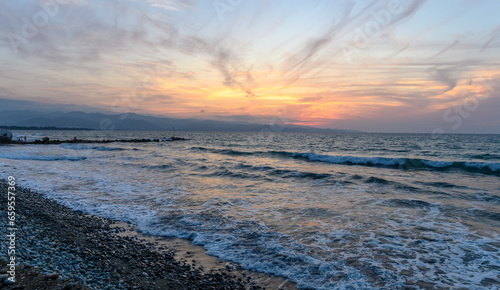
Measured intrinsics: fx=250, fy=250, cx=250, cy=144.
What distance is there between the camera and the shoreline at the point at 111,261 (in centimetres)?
518

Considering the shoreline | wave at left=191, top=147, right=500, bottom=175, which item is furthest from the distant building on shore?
wave at left=191, top=147, right=500, bottom=175

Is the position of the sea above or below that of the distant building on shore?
below

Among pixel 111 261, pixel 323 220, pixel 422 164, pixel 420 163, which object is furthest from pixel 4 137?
pixel 422 164

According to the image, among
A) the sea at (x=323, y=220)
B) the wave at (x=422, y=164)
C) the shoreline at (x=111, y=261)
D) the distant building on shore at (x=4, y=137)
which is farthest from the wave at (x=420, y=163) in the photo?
the distant building on shore at (x=4, y=137)

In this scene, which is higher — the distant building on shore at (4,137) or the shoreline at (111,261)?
the distant building on shore at (4,137)

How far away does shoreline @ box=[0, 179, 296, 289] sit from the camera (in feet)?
17.0

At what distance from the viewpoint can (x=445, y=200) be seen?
13.6 m

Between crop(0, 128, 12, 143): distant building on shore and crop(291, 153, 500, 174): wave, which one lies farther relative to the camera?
crop(0, 128, 12, 143): distant building on shore

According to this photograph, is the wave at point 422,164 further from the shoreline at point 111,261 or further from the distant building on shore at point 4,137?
the distant building on shore at point 4,137

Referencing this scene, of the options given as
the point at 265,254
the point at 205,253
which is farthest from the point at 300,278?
the point at 205,253

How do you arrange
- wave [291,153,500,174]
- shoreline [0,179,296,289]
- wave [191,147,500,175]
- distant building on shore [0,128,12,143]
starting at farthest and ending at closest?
distant building on shore [0,128,12,143]
wave [291,153,500,174]
wave [191,147,500,175]
shoreline [0,179,296,289]

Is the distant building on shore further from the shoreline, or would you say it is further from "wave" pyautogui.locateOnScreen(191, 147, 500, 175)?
"wave" pyautogui.locateOnScreen(191, 147, 500, 175)

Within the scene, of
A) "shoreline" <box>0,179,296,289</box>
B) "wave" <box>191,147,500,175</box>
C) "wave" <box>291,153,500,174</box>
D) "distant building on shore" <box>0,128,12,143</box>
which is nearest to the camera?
"shoreline" <box>0,179,296,289</box>

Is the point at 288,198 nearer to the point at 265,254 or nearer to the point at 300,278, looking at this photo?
the point at 265,254
